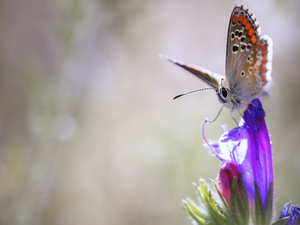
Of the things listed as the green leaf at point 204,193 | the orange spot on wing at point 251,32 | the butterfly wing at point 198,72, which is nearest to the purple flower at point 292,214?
the green leaf at point 204,193

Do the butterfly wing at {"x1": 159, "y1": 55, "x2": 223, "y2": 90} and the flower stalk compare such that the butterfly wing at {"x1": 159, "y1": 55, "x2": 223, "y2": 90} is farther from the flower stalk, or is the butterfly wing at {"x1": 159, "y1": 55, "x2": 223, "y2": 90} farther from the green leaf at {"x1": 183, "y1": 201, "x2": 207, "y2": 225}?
the green leaf at {"x1": 183, "y1": 201, "x2": 207, "y2": 225}

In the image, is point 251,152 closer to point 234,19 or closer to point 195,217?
point 195,217

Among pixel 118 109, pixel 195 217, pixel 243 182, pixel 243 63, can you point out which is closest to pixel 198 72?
pixel 243 63

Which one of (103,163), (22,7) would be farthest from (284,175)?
(22,7)

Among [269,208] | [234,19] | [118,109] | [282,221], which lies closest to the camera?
[282,221]

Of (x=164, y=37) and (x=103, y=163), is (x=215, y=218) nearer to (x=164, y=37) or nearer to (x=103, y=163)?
(x=103, y=163)
